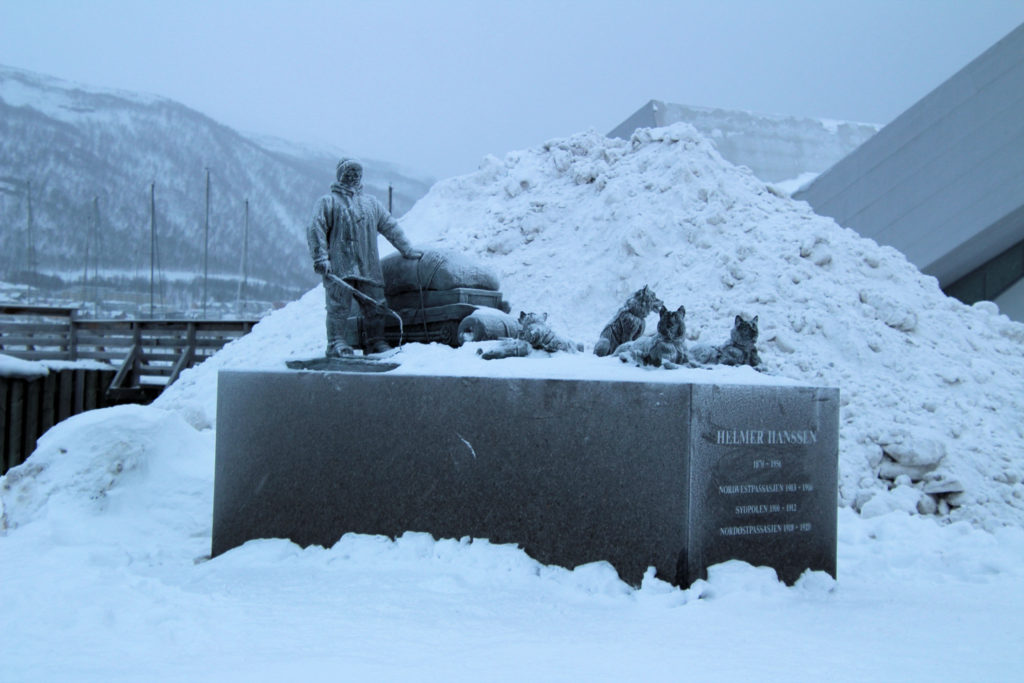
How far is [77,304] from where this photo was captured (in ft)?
50.7

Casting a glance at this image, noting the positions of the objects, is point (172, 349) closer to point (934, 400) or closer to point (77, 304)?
point (77, 304)

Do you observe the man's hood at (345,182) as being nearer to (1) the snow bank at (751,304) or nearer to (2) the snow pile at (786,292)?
(1) the snow bank at (751,304)

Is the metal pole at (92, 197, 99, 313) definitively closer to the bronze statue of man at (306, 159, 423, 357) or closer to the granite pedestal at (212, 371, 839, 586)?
the bronze statue of man at (306, 159, 423, 357)

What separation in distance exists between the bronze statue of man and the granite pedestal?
3.03 ft

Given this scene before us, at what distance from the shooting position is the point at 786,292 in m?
8.89

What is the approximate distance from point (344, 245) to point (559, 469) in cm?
257

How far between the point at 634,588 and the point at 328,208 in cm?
345

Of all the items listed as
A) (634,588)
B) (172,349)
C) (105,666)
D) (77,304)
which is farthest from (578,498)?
(77,304)

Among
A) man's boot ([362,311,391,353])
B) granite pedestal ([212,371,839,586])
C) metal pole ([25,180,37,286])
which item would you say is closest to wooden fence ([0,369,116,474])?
metal pole ([25,180,37,286])

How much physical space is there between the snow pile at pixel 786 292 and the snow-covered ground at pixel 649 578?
3cm

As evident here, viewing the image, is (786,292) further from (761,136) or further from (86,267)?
(86,267)

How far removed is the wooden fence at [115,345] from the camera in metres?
13.0

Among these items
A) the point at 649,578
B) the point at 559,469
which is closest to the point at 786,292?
the point at 559,469

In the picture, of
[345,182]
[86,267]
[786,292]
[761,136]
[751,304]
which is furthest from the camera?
[761,136]
